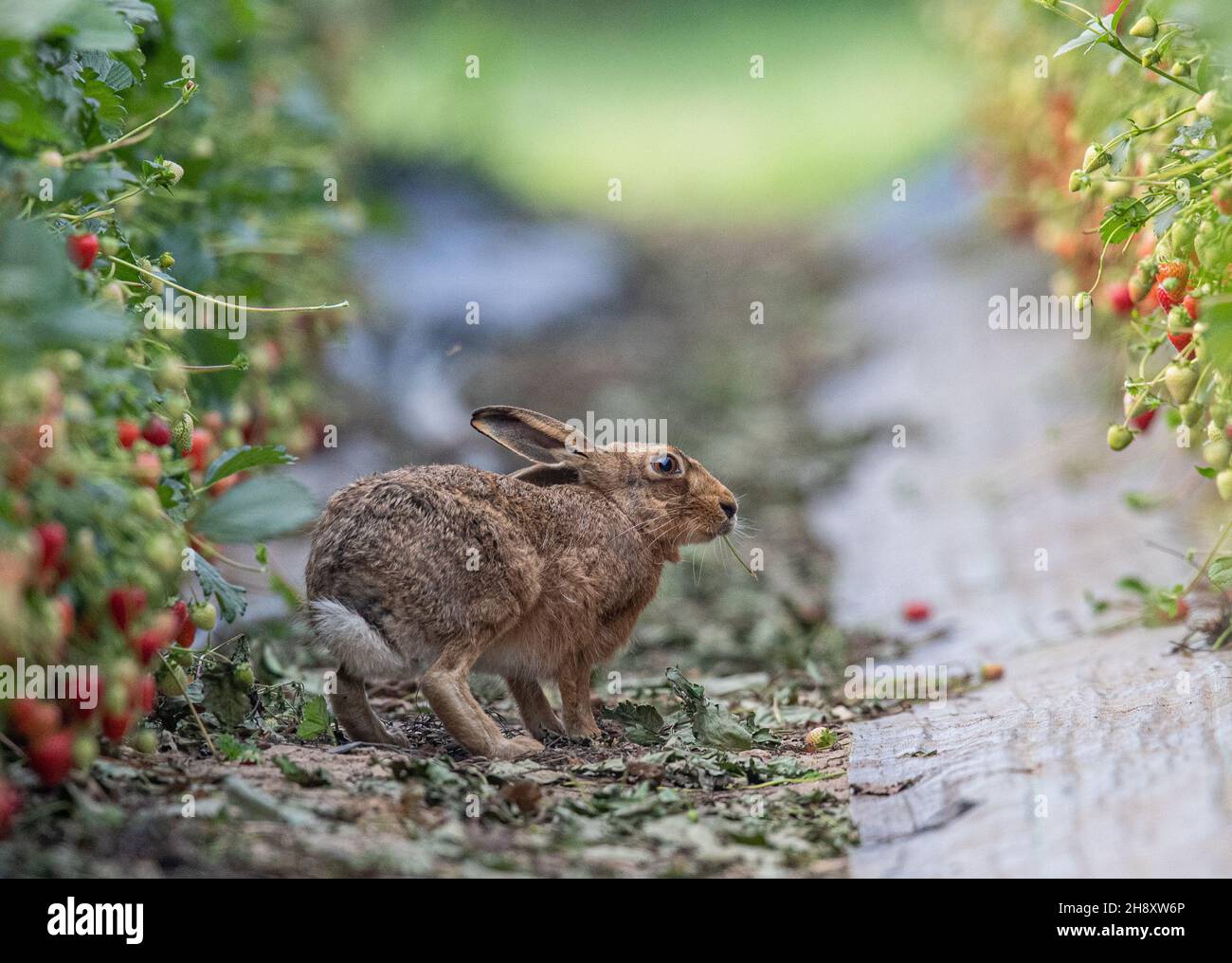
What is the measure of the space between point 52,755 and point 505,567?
156cm

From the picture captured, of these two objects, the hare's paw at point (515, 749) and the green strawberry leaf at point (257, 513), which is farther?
the hare's paw at point (515, 749)

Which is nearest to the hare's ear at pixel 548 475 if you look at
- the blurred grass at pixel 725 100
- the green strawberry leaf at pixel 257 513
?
the green strawberry leaf at pixel 257 513

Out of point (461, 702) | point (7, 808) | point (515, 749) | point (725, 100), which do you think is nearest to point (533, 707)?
point (515, 749)

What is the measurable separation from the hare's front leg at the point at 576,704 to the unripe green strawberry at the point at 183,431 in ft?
4.61

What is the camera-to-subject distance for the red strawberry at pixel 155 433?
3.29 m

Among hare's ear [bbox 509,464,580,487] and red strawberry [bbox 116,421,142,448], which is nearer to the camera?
red strawberry [bbox 116,421,142,448]

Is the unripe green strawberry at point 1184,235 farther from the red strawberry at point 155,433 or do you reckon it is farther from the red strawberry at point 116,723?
the red strawberry at point 116,723

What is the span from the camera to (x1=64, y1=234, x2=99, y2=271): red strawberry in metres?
3.04

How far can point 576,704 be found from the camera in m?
4.27

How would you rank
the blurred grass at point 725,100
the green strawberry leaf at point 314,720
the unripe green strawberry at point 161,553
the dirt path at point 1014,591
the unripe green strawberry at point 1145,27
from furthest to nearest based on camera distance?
the blurred grass at point 725,100 < the green strawberry leaf at point 314,720 < the unripe green strawberry at point 1145,27 < the dirt path at point 1014,591 < the unripe green strawberry at point 161,553

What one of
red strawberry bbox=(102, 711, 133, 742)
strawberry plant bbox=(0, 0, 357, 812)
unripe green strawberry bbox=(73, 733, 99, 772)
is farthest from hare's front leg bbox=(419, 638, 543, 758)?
unripe green strawberry bbox=(73, 733, 99, 772)

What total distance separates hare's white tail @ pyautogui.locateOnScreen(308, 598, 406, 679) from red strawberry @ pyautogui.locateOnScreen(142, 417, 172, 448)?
0.71 meters

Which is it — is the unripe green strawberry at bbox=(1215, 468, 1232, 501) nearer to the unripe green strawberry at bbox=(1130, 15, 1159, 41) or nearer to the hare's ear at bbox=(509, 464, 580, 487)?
the unripe green strawberry at bbox=(1130, 15, 1159, 41)

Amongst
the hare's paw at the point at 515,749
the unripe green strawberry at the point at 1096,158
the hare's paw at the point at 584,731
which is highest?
the unripe green strawberry at the point at 1096,158
